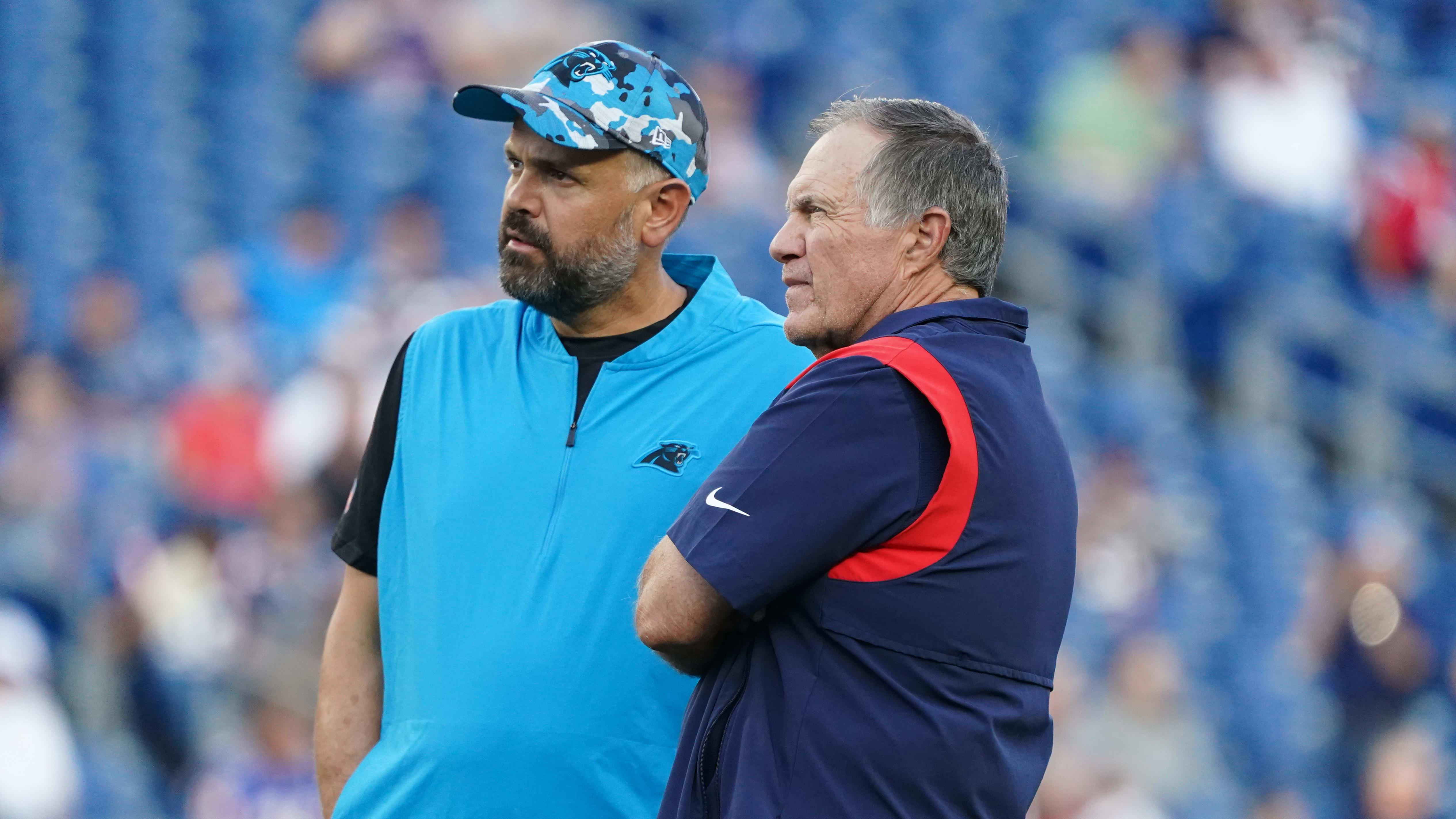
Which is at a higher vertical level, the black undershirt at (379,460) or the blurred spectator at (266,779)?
the black undershirt at (379,460)

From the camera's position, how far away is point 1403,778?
6637 mm

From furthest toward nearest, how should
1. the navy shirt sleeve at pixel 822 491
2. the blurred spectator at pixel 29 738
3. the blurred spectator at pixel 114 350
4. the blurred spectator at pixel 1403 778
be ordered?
the blurred spectator at pixel 1403 778
the blurred spectator at pixel 114 350
the blurred spectator at pixel 29 738
the navy shirt sleeve at pixel 822 491

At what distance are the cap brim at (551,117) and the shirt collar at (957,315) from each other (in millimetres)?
495

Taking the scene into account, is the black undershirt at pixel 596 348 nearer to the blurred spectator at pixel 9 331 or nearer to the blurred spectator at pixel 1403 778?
the blurred spectator at pixel 9 331

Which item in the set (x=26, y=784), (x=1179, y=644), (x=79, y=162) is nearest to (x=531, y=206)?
(x=26, y=784)

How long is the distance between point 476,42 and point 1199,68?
3.92m

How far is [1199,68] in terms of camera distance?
344 inches

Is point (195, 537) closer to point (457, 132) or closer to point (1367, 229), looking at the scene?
point (457, 132)

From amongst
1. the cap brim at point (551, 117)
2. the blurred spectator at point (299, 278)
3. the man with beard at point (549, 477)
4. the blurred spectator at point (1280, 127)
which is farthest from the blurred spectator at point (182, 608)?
the blurred spectator at point (1280, 127)

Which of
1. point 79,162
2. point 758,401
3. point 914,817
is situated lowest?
point 79,162

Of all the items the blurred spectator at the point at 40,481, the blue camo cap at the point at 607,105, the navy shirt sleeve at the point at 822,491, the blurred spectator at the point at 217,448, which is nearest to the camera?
the navy shirt sleeve at the point at 822,491

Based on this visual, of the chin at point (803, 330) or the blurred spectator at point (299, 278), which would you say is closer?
the chin at point (803, 330)

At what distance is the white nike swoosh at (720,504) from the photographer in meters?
1.66

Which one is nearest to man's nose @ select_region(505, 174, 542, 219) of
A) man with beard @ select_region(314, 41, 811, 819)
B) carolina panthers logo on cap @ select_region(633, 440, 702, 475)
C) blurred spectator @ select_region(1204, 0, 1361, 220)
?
man with beard @ select_region(314, 41, 811, 819)
